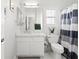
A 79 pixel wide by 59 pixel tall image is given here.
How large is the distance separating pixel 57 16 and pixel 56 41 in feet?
2.91

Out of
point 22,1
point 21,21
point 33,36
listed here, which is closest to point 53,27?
point 33,36

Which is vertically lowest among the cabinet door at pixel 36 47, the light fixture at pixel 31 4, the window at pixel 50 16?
the cabinet door at pixel 36 47

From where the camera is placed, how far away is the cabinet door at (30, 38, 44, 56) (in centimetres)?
346

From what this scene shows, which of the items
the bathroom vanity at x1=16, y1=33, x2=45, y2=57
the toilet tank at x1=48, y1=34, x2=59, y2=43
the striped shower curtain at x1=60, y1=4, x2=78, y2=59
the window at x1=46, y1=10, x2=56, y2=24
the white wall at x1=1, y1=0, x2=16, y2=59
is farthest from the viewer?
the window at x1=46, y1=10, x2=56, y2=24

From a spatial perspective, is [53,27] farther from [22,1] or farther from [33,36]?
[22,1]

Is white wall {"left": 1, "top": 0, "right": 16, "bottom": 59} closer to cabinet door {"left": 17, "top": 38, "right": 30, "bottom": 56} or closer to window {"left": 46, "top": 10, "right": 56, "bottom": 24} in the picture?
cabinet door {"left": 17, "top": 38, "right": 30, "bottom": 56}

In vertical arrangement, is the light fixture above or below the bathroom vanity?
above

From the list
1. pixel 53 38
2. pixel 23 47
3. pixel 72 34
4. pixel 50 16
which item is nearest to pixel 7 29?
pixel 23 47

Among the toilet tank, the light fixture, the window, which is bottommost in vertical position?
the toilet tank

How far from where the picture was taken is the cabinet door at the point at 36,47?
346cm

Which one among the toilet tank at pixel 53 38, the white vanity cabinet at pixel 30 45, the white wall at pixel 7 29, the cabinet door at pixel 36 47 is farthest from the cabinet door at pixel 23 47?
the white wall at pixel 7 29

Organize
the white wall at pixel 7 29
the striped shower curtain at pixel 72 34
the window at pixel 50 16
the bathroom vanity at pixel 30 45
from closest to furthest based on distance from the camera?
the white wall at pixel 7 29, the striped shower curtain at pixel 72 34, the bathroom vanity at pixel 30 45, the window at pixel 50 16

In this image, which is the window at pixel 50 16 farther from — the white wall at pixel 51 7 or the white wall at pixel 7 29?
the white wall at pixel 7 29

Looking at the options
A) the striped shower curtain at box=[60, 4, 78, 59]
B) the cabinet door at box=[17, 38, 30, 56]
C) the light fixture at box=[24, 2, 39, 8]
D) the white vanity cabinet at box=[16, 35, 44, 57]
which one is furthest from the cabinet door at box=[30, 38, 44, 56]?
the light fixture at box=[24, 2, 39, 8]
